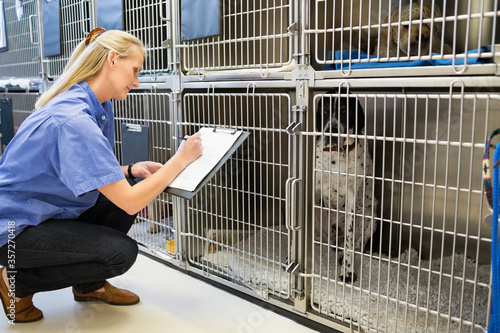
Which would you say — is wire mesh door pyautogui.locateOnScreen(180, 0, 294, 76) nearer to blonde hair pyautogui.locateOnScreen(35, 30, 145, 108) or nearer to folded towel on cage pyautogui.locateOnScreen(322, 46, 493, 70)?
folded towel on cage pyautogui.locateOnScreen(322, 46, 493, 70)

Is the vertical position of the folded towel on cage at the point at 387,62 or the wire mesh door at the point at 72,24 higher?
the wire mesh door at the point at 72,24

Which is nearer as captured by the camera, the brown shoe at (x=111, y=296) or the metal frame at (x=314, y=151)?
the metal frame at (x=314, y=151)

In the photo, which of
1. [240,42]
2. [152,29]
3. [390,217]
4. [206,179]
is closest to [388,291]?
[390,217]

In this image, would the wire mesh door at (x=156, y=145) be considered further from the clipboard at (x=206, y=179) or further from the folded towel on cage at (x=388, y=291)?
the clipboard at (x=206, y=179)

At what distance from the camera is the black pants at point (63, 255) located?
172 centimetres

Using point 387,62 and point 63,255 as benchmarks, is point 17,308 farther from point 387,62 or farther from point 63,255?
point 387,62

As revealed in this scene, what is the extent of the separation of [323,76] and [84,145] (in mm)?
929

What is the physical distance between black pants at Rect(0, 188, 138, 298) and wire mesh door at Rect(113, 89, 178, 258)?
2.29 feet

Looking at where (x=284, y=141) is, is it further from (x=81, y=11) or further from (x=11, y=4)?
(x=11, y=4)

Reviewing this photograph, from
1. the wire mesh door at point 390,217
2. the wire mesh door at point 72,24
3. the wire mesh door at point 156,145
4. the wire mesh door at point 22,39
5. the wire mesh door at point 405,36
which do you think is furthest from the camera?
the wire mesh door at point 22,39

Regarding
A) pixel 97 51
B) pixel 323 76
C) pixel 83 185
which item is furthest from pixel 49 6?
pixel 323 76

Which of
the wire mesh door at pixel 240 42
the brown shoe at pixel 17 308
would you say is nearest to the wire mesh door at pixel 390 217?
the wire mesh door at pixel 240 42

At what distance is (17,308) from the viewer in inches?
74.7

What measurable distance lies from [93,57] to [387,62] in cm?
114
